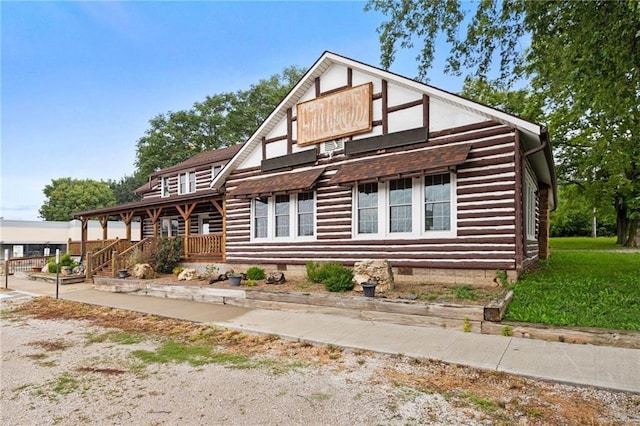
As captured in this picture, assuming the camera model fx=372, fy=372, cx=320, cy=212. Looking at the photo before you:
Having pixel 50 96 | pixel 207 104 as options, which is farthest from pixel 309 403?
pixel 207 104

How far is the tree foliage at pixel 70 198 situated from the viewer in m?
61.3

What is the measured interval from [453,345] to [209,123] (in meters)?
38.5

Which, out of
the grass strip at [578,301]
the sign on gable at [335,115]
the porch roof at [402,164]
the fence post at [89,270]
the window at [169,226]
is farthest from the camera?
the window at [169,226]

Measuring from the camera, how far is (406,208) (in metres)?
10.4

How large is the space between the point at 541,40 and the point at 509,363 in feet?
22.2

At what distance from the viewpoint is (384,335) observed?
6.35 m

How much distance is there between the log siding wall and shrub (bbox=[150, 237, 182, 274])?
673cm

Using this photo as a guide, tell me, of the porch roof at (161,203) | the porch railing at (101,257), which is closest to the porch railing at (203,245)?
the porch roof at (161,203)

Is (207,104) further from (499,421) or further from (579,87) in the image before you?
(499,421)

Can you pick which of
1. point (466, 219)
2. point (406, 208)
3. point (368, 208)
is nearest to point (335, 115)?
point (368, 208)

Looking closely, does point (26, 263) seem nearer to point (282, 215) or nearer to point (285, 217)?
point (282, 215)

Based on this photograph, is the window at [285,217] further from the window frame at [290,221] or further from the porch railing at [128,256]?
the porch railing at [128,256]

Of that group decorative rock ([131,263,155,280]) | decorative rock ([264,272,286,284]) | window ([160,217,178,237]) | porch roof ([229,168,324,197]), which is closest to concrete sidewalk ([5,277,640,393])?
decorative rock ([264,272,286,284])

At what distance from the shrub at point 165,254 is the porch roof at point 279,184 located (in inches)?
153
